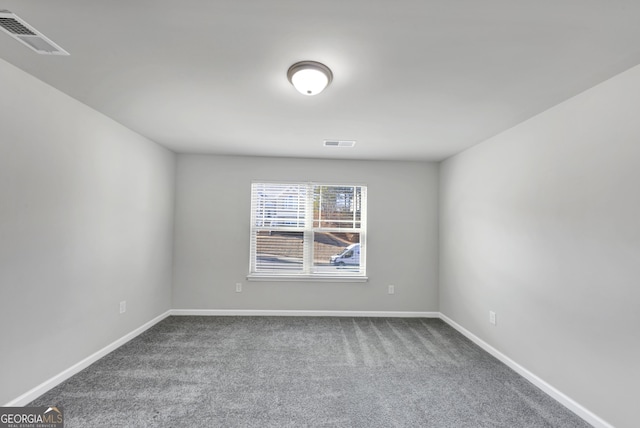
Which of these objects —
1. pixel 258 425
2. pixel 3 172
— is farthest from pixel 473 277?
pixel 3 172

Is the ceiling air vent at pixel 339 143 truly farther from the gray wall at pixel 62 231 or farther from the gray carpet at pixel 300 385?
the gray carpet at pixel 300 385

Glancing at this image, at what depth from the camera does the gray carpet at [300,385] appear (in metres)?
1.97

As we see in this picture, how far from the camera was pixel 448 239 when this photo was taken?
4.00 meters

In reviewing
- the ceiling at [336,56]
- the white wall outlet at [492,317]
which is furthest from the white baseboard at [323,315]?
the ceiling at [336,56]

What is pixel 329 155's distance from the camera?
402 centimetres

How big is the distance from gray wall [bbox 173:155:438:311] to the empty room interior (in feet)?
0.91

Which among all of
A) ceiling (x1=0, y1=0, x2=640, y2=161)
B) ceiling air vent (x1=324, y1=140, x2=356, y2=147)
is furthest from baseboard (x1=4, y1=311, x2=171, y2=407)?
ceiling air vent (x1=324, y1=140, x2=356, y2=147)

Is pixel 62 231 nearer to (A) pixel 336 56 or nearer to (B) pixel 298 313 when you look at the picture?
(A) pixel 336 56

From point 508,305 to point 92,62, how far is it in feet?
12.9

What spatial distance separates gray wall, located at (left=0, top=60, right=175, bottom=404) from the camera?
6.31 ft

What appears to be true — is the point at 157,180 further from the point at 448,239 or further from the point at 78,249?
the point at 448,239

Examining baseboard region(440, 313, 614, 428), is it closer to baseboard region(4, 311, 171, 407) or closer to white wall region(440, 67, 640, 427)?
white wall region(440, 67, 640, 427)

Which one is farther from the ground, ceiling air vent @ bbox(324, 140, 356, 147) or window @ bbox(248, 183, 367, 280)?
ceiling air vent @ bbox(324, 140, 356, 147)

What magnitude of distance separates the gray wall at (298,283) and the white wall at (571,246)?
1.05m
